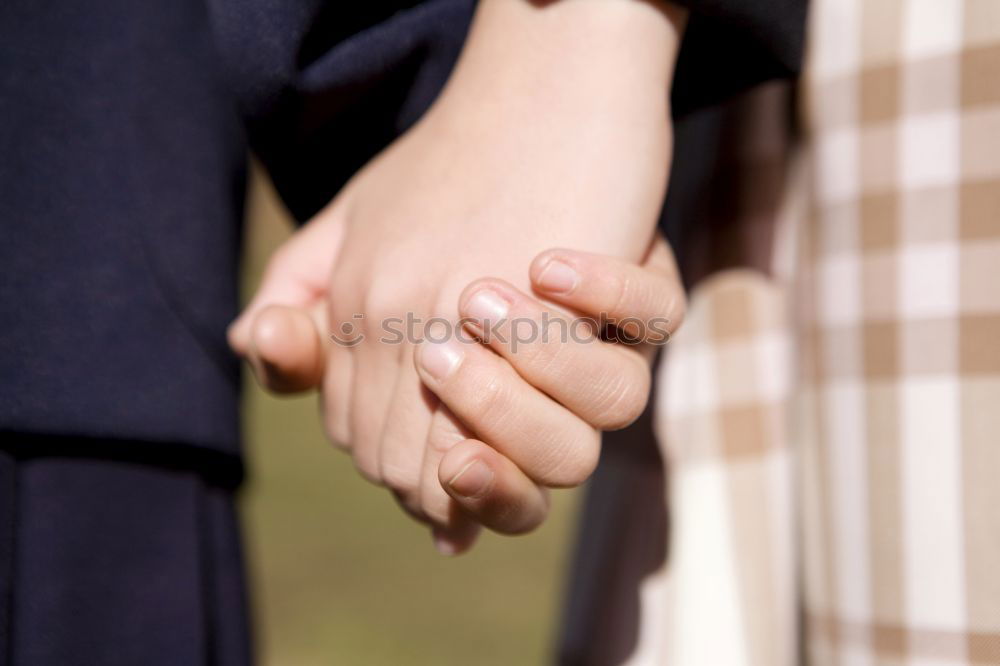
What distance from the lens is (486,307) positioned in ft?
1.05

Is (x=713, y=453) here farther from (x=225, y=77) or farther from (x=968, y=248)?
(x=225, y=77)

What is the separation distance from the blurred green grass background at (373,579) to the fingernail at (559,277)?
1.00 meters

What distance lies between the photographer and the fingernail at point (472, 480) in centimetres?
32

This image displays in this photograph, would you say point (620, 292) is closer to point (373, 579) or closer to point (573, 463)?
point (573, 463)

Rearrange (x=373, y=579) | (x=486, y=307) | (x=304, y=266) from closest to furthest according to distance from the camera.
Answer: (x=486, y=307) < (x=304, y=266) < (x=373, y=579)

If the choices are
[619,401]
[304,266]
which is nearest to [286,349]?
[304,266]

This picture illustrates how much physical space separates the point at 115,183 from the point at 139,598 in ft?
0.69

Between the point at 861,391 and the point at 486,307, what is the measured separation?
0.71 feet

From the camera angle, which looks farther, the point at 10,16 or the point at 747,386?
the point at 747,386

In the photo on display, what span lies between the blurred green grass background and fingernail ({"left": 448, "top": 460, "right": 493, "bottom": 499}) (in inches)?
37.8

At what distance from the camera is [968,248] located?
38 cm

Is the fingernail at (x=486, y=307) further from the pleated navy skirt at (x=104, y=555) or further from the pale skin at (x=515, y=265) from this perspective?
the pleated navy skirt at (x=104, y=555)

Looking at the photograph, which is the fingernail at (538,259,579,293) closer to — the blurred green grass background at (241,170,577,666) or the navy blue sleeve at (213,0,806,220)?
the navy blue sleeve at (213,0,806,220)

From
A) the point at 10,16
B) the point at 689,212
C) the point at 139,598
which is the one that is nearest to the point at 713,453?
the point at 689,212
